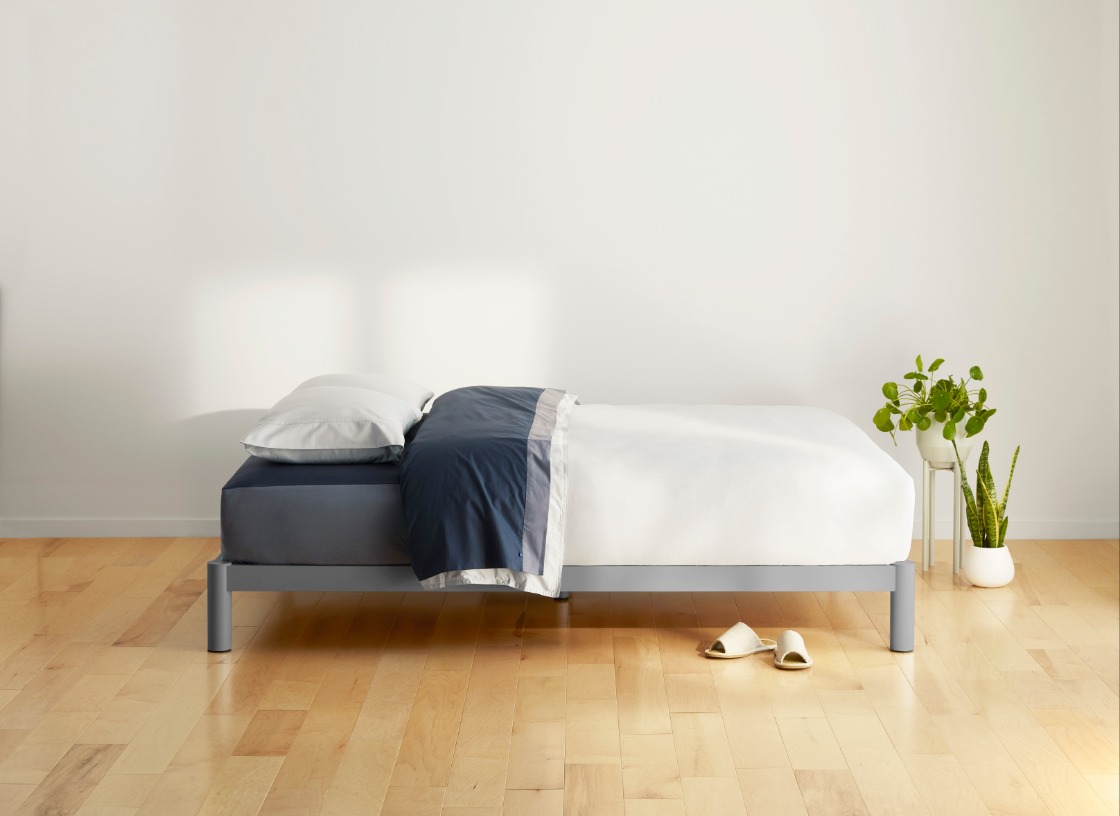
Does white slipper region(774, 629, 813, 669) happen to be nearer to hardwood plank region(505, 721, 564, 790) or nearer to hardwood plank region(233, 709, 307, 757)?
hardwood plank region(505, 721, 564, 790)

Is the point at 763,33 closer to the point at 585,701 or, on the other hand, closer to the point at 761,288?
the point at 761,288

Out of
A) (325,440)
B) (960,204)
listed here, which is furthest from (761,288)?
(325,440)

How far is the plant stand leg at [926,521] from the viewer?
162 inches

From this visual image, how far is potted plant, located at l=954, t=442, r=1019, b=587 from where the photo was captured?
12.8 feet

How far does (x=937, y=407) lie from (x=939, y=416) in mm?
33

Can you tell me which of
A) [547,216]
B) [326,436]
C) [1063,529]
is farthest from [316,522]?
[1063,529]

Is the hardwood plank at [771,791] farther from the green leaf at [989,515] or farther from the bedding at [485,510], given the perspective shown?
the green leaf at [989,515]

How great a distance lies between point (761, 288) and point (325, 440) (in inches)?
77.8

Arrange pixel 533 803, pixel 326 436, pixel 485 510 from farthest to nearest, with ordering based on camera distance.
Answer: pixel 326 436, pixel 485 510, pixel 533 803

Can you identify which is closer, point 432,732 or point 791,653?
point 432,732

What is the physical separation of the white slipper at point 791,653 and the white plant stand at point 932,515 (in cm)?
111

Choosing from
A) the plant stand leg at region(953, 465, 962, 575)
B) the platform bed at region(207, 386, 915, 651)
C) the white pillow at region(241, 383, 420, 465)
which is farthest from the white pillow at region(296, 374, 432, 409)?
the plant stand leg at region(953, 465, 962, 575)

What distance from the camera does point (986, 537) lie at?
3.96 meters

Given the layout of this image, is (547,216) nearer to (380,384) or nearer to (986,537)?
(380,384)
